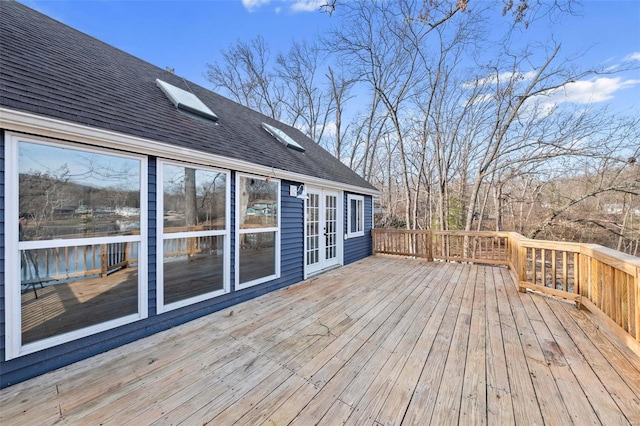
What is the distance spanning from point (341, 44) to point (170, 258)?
8.59m

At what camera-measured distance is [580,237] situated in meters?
9.92

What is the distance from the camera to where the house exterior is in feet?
6.63

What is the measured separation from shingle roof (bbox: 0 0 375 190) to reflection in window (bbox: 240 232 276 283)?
3.90 feet

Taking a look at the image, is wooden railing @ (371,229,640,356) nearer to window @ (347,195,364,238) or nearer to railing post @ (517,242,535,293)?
railing post @ (517,242,535,293)

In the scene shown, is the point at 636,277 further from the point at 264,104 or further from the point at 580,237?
the point at 264,104

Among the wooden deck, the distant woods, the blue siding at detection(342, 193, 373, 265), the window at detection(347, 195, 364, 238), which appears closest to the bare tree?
the distant woods

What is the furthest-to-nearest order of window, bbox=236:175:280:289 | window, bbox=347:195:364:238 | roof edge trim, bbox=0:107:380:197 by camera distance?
window, bbox=347:195:364:238, window, bbox=236:175:280:289, roof edge trim, bbox=0:107:380:197

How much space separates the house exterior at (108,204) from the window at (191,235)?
0.05ft

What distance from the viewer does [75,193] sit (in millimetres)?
2312

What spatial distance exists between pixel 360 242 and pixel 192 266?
16.0ft

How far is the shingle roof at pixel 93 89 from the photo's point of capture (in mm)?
2229

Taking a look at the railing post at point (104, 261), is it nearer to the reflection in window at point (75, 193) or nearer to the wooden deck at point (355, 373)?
the reflection in window at point (75, 193)

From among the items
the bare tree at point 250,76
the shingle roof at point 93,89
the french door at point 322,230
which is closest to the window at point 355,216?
the french door at point 322,230

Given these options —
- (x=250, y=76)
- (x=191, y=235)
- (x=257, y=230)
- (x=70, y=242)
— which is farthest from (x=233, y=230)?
(x=250, y=76)
